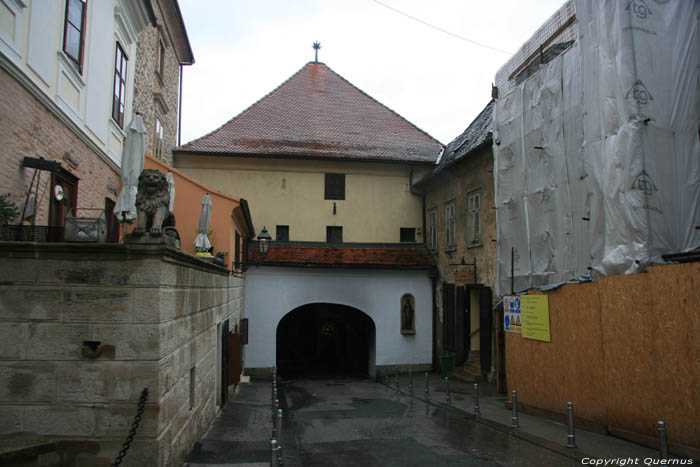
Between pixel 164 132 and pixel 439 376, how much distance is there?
14.0m

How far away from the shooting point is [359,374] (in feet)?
78.5

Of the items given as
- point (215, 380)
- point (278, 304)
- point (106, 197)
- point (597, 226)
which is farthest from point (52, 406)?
point (278, 304)

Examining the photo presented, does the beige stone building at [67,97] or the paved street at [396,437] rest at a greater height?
the beige stone building at [67,97]

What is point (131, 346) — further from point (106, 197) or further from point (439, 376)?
point (439, 376)

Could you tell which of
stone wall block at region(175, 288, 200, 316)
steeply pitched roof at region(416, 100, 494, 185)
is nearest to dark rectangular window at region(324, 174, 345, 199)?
steeply pitched roof at region(416, 100, 494, 185)

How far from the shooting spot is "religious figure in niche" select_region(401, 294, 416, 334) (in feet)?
72.8

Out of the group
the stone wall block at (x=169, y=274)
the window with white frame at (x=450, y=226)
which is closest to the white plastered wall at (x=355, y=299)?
the window with white frame at (x=450, y=226)

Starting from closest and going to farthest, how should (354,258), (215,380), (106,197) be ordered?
(215,380) < (106,197) < (354,258)

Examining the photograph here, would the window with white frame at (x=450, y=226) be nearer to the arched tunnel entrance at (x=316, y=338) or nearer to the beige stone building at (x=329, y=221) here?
the beige stone building at (x=329, y=221)

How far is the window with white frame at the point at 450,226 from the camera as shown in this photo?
2122 cm

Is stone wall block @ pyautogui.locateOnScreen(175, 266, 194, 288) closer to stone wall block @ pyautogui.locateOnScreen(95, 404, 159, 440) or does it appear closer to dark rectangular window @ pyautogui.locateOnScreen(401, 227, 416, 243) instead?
stone wall block @ pyautogui.locateOnScreen(95, 404, 159, 440)

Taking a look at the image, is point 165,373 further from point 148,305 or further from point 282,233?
point 282,233

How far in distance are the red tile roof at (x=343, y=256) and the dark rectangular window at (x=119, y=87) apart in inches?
352

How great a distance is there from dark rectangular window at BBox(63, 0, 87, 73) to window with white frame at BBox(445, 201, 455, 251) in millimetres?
14531
